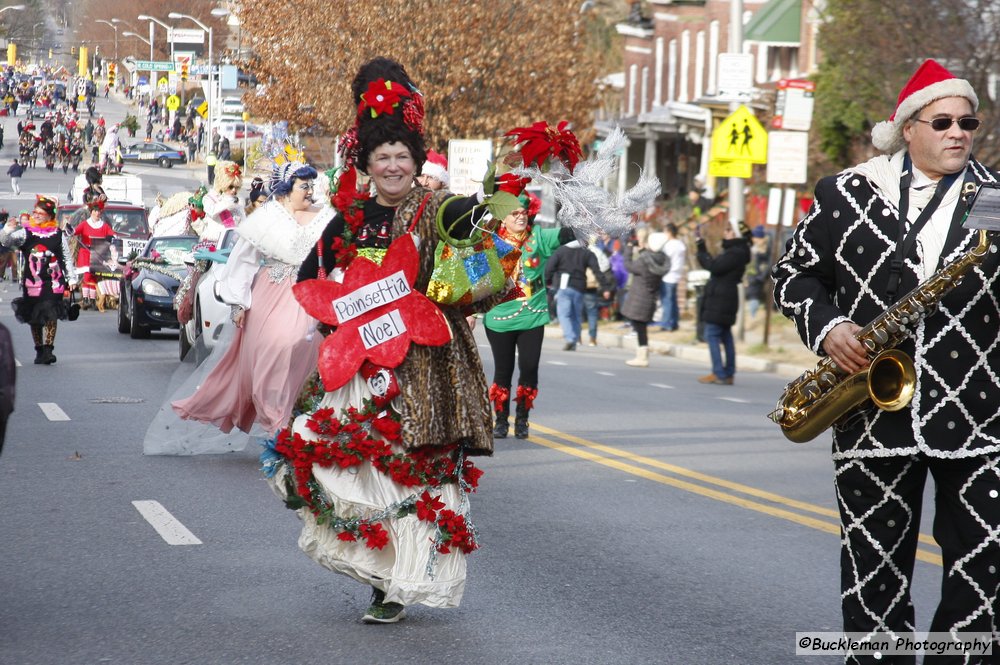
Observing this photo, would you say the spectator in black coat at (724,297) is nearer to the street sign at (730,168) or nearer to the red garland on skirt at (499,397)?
the street sign at (730,168)

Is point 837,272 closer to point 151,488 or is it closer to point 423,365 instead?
point 423,365

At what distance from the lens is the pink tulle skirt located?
1036 cm

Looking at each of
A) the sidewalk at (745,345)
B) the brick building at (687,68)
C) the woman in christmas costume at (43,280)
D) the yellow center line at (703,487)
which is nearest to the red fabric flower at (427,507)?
the yellow center line at (703,487)

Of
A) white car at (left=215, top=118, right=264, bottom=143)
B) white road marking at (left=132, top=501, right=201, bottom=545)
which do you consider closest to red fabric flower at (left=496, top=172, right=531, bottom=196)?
white road marking at (left=132, top=501, right=201, bottom=545)

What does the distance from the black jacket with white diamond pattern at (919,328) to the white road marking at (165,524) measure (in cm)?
422

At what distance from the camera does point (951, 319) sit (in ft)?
15.0

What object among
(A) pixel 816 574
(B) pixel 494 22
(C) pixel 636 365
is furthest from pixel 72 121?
(A) pixel 816 574

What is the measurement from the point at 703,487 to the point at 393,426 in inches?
182

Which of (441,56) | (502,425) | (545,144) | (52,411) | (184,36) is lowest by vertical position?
(52,411)

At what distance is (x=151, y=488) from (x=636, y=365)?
11.7m

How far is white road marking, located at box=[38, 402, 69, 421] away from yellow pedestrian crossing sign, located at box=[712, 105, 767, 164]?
35.0 feet

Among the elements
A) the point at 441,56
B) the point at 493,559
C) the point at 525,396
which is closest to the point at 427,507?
the point at 493,559

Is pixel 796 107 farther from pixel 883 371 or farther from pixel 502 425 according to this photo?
pixel 883 371

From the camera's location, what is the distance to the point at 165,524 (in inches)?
336
